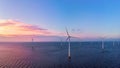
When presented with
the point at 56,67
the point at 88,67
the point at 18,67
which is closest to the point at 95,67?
the point at 88,67

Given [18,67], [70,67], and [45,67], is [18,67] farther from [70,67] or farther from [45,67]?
[70,67]

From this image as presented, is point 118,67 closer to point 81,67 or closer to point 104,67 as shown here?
point 104,67

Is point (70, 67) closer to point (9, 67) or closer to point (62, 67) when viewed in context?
point (62, 67)

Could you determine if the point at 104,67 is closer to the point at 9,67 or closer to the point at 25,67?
the point at 25,67

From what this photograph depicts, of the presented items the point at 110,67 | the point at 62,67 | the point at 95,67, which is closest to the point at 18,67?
the point at 62,67

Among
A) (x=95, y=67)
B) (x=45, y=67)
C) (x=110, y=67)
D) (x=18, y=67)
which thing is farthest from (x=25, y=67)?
(x=110, y=67)

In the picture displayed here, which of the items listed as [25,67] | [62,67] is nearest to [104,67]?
[62,67]
